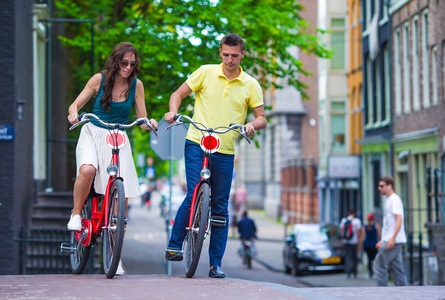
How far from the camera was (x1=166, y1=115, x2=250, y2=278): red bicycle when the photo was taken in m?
7.79

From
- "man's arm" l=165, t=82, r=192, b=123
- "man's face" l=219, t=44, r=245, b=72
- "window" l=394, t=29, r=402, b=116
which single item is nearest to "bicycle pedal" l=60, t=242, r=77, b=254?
"man's arm" l=165, t=82, r=192, b=123

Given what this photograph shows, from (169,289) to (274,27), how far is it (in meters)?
15.3

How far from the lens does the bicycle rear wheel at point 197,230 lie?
7.77 meters

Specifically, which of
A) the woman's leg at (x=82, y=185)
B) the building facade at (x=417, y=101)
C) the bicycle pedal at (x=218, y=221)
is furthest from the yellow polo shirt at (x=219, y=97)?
the building facade at (x=417, y=101)

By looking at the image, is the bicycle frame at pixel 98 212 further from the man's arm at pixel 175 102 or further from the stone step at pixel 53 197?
the stone step at pixel 53 197

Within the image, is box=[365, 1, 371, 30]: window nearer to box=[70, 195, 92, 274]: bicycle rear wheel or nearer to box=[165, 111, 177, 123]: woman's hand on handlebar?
box=[70, 195, 92, 274]: bicycle rear wheel

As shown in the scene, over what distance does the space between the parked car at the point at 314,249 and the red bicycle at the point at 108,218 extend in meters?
18.0

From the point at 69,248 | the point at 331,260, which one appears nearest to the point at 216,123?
the point at 69,248

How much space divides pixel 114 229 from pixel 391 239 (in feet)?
23.2

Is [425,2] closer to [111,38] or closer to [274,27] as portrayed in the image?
[274,27]

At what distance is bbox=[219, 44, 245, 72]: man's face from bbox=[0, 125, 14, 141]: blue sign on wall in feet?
23.9

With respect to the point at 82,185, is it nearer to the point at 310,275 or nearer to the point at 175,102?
the point at 175,102

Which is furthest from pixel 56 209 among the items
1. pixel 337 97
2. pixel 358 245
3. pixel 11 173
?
pixel 337 97

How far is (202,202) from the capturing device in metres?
7.81
